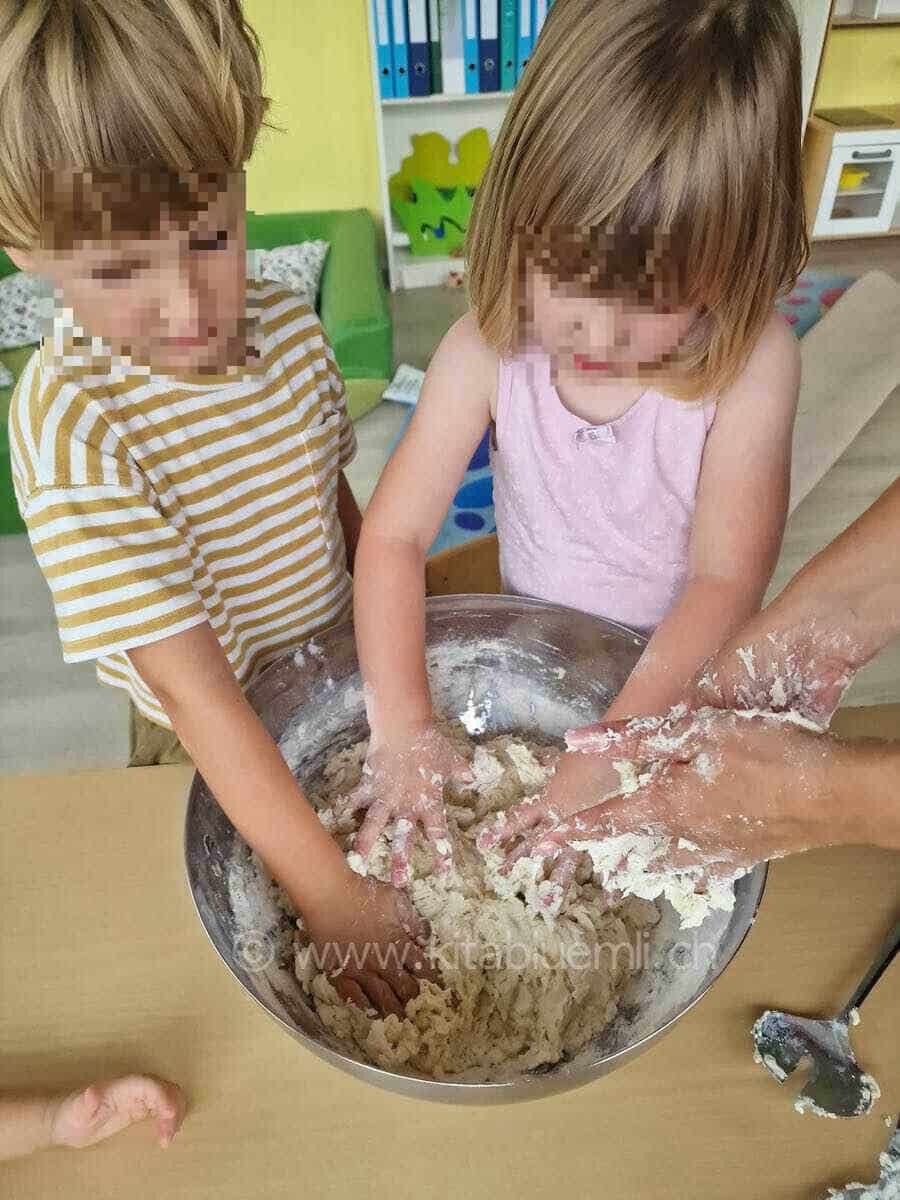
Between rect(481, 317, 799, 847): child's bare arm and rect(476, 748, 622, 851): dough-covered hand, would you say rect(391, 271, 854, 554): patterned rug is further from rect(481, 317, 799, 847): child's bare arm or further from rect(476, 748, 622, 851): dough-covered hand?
rect(476, 748, 622, 851): dough-covered hand

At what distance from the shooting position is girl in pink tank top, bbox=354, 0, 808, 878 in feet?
1.83

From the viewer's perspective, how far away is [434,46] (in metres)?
2.48

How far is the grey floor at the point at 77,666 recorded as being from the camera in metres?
1.41

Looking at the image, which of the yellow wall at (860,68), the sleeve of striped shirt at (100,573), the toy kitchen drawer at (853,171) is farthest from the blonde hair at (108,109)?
the yellow wall at (860,68)

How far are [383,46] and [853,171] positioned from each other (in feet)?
5.31

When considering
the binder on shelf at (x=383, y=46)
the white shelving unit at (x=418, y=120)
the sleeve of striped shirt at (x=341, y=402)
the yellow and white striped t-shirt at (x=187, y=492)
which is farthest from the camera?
the white shelving unit at (x=418, y=120)

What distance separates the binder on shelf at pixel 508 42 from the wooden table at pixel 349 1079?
95.3 inches

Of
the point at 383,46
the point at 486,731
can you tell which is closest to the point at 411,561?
the point at 486,731

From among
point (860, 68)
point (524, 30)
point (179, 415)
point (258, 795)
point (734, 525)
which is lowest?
point (258, 795)

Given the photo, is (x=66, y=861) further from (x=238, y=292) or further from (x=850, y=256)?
(x=850, y=256)

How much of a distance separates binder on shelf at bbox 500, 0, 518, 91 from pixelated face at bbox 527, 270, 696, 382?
2.12 m

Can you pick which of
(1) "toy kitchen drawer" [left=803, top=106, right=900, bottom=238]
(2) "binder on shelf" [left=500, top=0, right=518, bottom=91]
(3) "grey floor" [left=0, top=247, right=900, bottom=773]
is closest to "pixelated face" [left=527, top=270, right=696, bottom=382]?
(3) "grey floor" [left=0, top=247, right=900, bottom=773]

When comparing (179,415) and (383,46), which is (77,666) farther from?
(383,46)

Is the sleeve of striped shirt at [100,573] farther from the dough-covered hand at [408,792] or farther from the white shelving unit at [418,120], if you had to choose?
the white shelving unit at [418,120]
